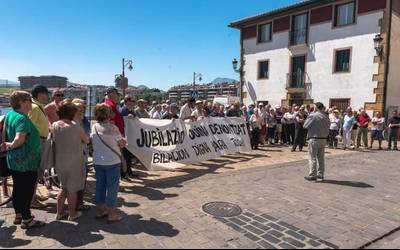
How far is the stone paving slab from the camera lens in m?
3.99

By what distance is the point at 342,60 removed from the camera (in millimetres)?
20906

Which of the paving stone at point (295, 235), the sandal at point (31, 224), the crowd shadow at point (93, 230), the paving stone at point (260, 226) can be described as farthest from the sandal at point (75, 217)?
the paving stone at point (295, 235)

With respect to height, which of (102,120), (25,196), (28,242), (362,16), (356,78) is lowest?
(28,242)

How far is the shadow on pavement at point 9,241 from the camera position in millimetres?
3812

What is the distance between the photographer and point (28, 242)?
388 centimetres

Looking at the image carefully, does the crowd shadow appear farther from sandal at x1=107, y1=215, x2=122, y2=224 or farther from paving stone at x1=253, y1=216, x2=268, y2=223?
paving stone at x1=253, y1=216, x2=268, y2=223

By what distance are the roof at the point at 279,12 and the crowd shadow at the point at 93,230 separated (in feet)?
68.9

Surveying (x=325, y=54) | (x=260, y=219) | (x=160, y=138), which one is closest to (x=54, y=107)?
(x=160, y=138)

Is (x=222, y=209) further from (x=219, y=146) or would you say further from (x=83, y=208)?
(x=219, y=146)

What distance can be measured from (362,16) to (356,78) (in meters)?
3.69

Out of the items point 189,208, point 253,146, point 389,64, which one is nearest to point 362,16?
point 389,64

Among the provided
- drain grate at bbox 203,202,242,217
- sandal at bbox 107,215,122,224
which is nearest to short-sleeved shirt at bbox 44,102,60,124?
sandal at bbox 107,215,122,224

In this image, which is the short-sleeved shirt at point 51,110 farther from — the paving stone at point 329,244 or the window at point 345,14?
the window at point 345,14

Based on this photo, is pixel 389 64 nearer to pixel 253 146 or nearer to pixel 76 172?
pixel 253 146
